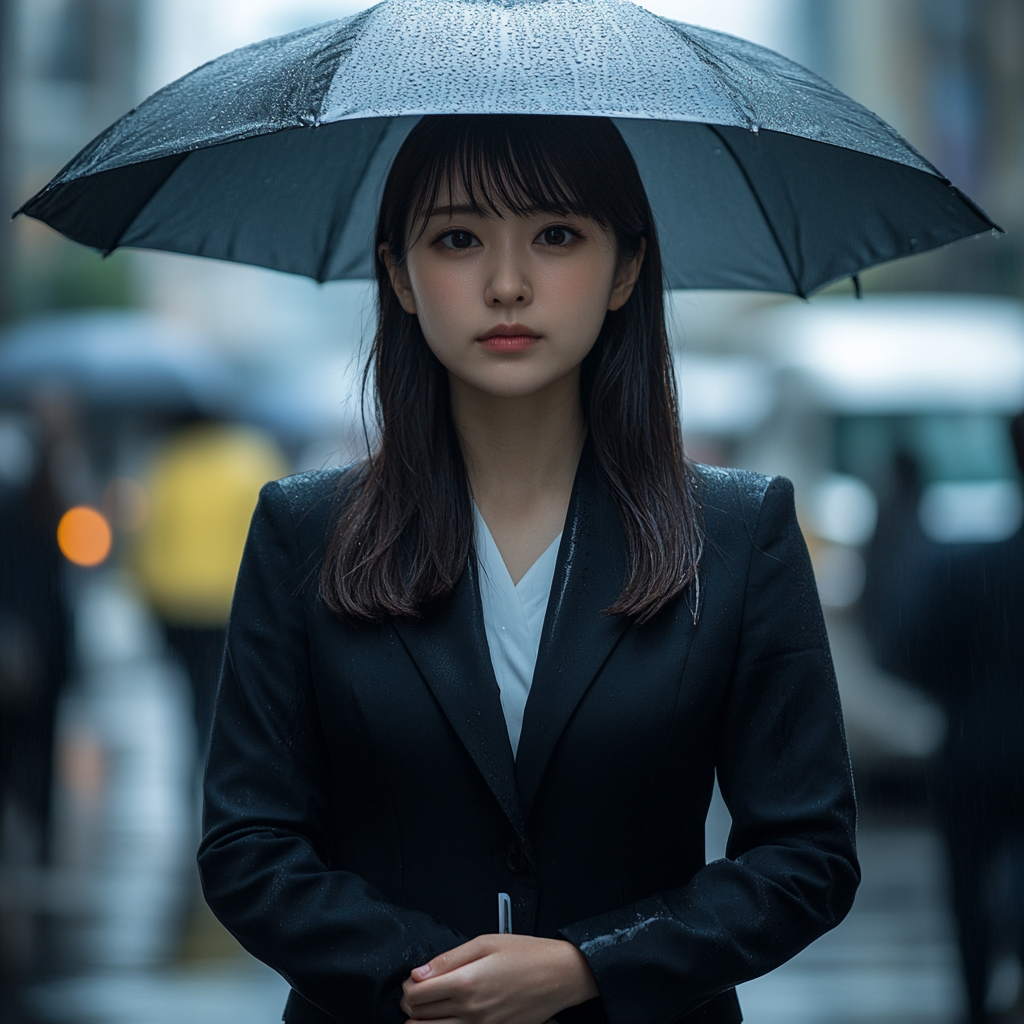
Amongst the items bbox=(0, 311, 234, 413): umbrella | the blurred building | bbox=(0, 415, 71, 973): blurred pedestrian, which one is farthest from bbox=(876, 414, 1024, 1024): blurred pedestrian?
the blurred building

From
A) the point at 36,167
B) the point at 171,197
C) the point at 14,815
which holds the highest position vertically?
the point at 36,167

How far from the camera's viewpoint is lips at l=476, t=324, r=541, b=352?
2068 millimetres

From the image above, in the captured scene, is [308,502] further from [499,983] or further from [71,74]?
[71,74]

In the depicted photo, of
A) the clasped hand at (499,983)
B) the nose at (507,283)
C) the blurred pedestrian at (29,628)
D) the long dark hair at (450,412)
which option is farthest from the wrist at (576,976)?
the blurred pedestrian at (29,628)

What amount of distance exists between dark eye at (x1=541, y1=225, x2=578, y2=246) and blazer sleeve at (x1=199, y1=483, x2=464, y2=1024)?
0.52m

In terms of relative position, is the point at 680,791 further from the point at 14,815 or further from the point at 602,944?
the point at 14,815

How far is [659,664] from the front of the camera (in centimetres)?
207

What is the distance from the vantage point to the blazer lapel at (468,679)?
6.63 feet

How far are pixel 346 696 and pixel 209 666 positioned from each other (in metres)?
5.04

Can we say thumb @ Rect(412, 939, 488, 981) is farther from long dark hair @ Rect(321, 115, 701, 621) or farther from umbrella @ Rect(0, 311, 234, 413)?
umbrella @ Rect(0, 311, 234, 413)

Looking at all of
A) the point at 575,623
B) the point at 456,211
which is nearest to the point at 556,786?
the point at 575,623

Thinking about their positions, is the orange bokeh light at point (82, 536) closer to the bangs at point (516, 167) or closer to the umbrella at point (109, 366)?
the umbrella at point (109, 366)

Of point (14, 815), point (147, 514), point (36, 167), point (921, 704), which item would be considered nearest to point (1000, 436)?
point (921, 704)

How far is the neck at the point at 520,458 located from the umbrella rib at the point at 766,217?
533mm
